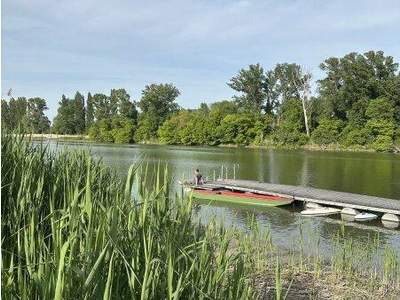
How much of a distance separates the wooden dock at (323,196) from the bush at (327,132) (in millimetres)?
37686

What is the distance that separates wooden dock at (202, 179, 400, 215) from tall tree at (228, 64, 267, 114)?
51.9m

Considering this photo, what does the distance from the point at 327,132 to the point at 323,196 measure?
41.2 metres

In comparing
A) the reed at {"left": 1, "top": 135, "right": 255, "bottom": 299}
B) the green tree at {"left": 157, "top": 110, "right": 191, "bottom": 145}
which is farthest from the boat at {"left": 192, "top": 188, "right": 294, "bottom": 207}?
the green tree at {"left": 157, "top": 110, "right": 191, "bottom": 145}

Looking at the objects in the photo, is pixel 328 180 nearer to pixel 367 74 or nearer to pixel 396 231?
pixel 396 231

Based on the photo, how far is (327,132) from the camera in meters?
58.0

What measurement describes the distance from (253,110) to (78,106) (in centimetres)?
3629

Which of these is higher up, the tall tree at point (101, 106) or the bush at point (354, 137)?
the tall tree at point (101, 106)

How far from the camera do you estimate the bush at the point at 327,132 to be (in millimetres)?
57719

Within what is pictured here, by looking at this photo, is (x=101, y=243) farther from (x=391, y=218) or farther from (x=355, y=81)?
(x=355, y=81)

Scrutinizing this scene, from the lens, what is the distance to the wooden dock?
16.4 m

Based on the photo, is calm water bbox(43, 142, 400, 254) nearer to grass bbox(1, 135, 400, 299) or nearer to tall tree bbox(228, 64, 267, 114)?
grass bbox(1, 135, 400, 299)

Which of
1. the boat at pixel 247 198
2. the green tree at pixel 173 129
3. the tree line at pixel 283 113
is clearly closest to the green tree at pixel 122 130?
the tree line at pixel 283 113

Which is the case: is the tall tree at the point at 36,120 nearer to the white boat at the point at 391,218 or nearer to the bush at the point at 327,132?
the white boat at the point at 391,218

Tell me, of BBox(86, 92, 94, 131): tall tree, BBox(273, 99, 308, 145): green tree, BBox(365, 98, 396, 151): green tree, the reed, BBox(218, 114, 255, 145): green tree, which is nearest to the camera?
the reed
